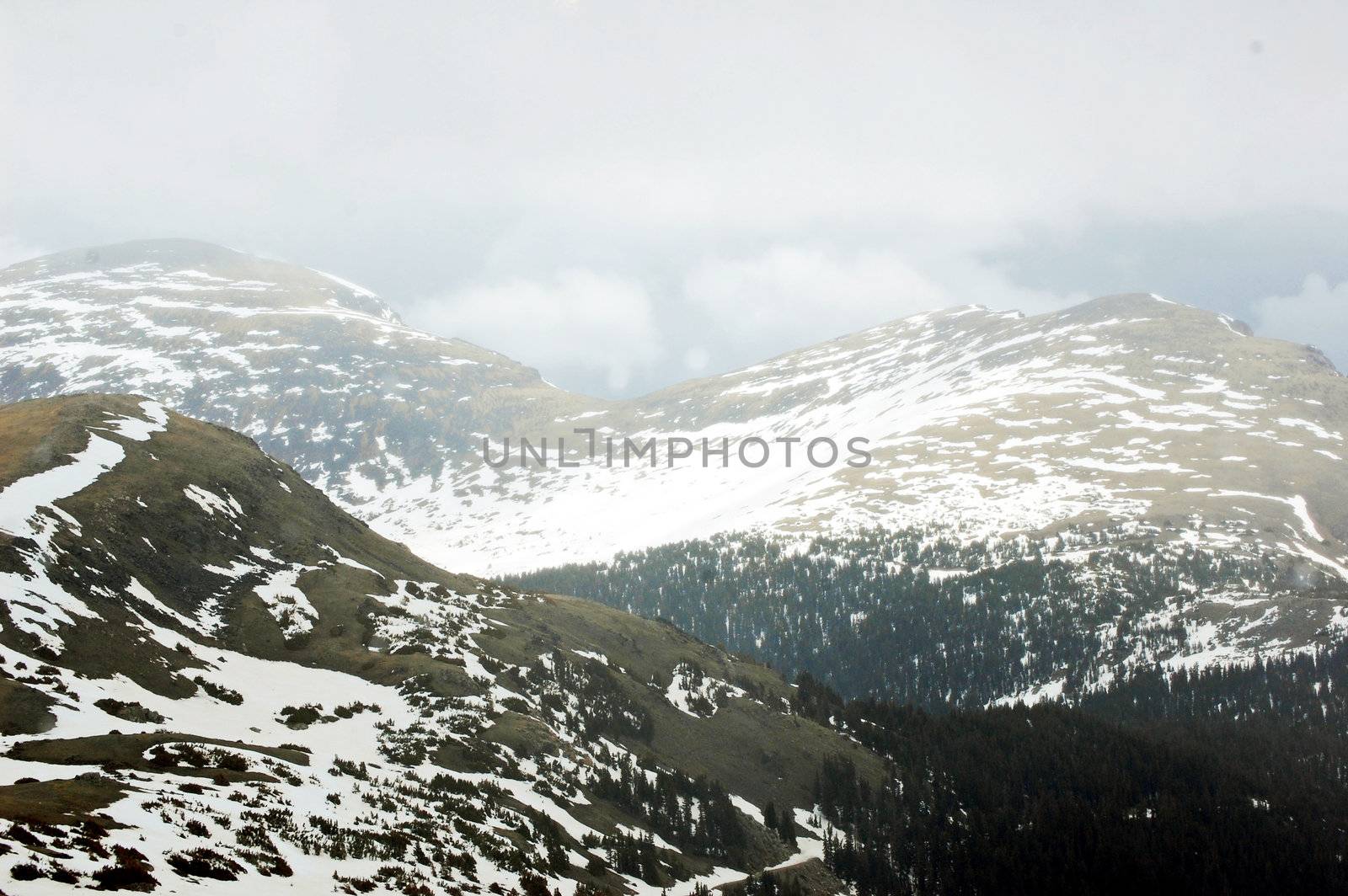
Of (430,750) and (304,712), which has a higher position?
(304,712)

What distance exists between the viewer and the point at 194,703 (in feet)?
201

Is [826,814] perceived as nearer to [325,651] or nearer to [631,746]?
[631,746]

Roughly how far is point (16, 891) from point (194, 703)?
42267 mm

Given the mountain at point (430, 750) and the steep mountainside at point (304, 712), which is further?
the mountain at point (430, 750)

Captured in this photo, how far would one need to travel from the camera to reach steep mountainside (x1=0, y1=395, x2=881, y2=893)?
3825 cm

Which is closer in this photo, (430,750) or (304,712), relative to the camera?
(304,712)

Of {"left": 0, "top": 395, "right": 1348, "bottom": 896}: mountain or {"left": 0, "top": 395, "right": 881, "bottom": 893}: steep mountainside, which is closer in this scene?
{"left": 0, "top": 395, "right": 881, "bottom": 893}: steep mountainside

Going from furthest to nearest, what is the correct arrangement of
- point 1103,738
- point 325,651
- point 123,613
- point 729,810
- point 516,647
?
point 1103,738 < point 516,647 < point 729,810 < point 325,651 < point 123,613

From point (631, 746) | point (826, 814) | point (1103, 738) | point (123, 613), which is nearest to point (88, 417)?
point (123, 613)

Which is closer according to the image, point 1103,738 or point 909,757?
point 909,757

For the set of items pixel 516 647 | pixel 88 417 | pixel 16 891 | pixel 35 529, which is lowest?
pixel 516 647

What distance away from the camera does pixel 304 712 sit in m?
68.6

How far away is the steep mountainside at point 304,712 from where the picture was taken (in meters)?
38.2

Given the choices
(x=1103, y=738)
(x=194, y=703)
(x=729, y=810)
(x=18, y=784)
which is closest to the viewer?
(x=18, y=784)
